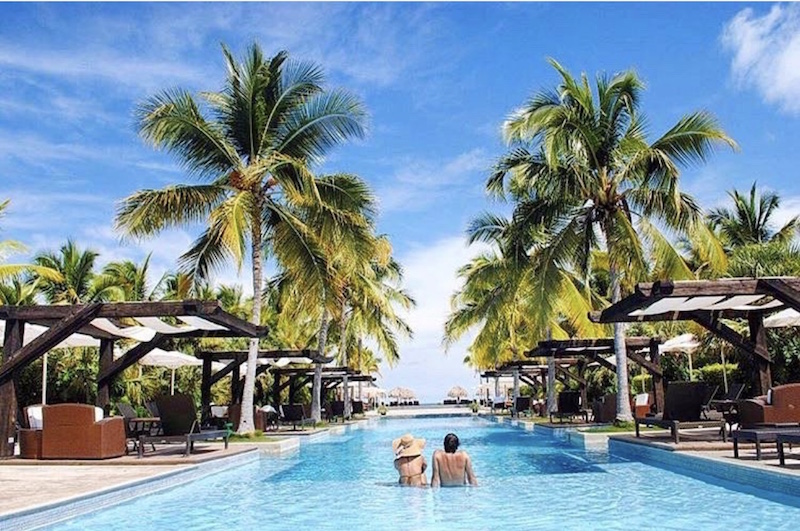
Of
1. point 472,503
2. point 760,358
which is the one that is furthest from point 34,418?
point 760,358

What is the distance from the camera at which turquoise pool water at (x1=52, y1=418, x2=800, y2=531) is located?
286 inches

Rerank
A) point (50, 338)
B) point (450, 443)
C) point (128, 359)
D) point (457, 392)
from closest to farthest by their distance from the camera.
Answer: point (450, 443), point (50, 338), point (128, 359), point (457, 392)

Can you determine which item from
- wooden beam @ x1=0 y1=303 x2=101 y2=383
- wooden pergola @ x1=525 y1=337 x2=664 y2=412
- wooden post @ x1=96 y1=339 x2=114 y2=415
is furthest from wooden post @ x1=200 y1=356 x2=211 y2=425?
wooden pergola @ x1=525 y1=337 x2=664 y2=412

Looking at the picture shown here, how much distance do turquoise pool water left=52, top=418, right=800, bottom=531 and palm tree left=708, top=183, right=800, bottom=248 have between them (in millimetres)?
23928

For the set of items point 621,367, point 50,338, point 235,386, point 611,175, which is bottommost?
point 235,386

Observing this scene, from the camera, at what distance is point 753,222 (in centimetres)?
3331

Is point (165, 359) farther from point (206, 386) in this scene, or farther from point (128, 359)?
point (128, 359)

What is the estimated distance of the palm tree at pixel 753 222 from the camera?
3294 cm

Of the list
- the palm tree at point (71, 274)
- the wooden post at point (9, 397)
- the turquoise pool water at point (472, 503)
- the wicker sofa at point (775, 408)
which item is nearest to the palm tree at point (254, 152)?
the wooden post at point (9, 397)

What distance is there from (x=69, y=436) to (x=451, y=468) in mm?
6136

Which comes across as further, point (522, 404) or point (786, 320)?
point (522, 404)

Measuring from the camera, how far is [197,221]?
1734 cm

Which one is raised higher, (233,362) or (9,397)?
(233,362)

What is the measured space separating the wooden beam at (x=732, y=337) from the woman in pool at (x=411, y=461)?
690 centimetres
